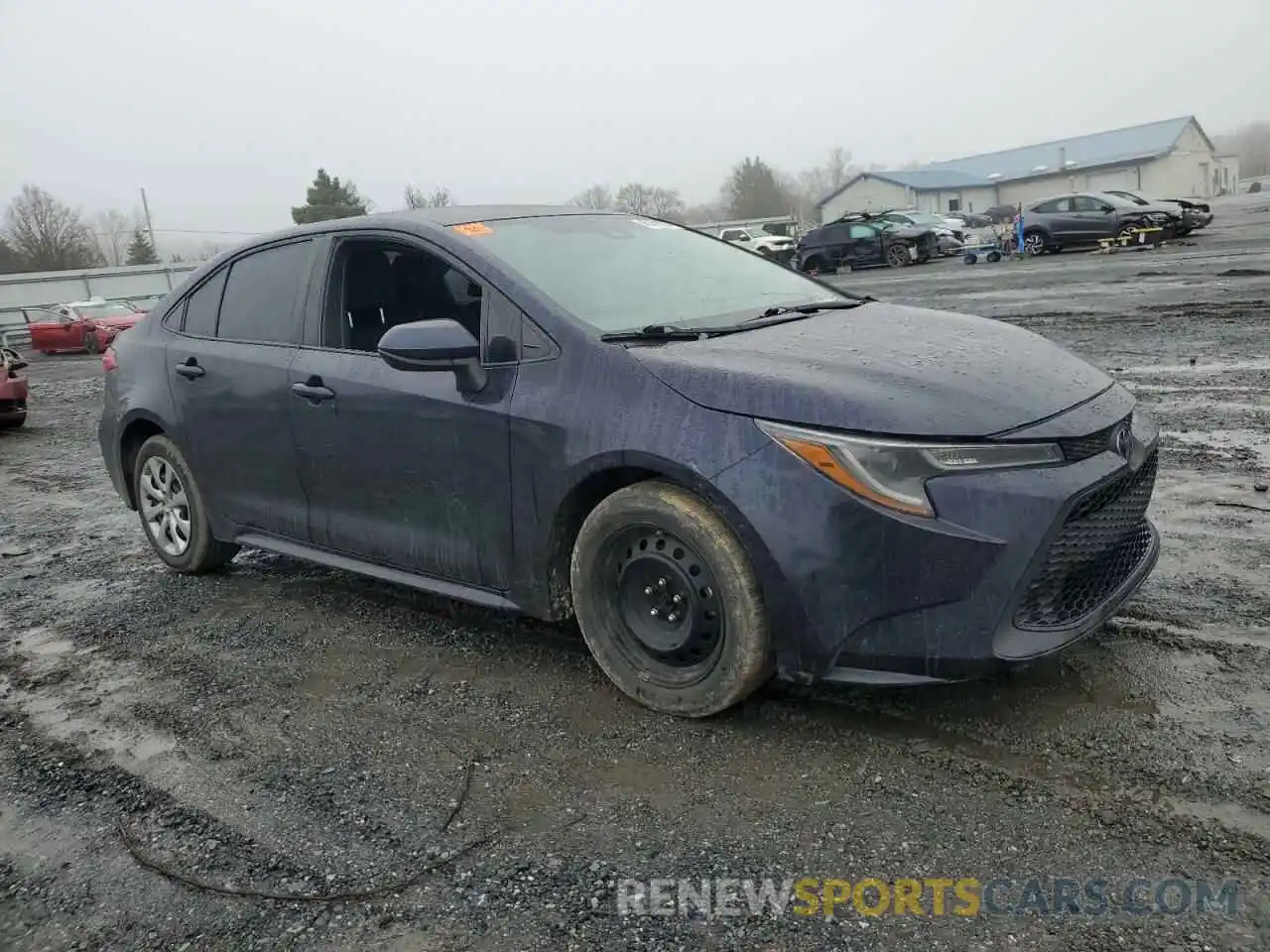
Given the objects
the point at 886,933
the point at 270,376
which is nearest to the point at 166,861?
the point at 886,933

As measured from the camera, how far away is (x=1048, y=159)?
79062 mm

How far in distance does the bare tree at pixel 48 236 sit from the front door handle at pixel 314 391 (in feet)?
218

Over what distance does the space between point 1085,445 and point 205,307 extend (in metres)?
4.06

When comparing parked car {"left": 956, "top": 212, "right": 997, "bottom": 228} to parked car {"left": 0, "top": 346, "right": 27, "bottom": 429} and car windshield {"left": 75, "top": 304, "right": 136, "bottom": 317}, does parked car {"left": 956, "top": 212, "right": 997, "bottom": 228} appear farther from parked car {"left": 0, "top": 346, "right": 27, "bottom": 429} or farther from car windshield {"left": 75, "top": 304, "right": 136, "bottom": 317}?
parked car {"left": 0, "top": 346, "right": 27, "bottom": 429}

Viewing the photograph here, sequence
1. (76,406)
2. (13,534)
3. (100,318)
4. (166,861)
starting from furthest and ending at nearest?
(100,318) < (76,406) < (13,534) < (166,861)

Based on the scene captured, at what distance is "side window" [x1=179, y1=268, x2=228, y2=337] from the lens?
509cm

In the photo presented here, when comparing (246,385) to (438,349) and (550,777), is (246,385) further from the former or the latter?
(550,777)

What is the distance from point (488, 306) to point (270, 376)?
1276mm

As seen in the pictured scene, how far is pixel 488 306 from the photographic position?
382cm

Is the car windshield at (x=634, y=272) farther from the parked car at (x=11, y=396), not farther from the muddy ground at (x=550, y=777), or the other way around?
the parked car at (x=11, y=396)

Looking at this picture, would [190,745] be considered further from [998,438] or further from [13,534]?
[13,534]

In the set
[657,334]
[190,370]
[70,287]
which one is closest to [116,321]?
[70,287]

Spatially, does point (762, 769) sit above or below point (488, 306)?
below

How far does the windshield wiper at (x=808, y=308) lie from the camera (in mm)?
4004
